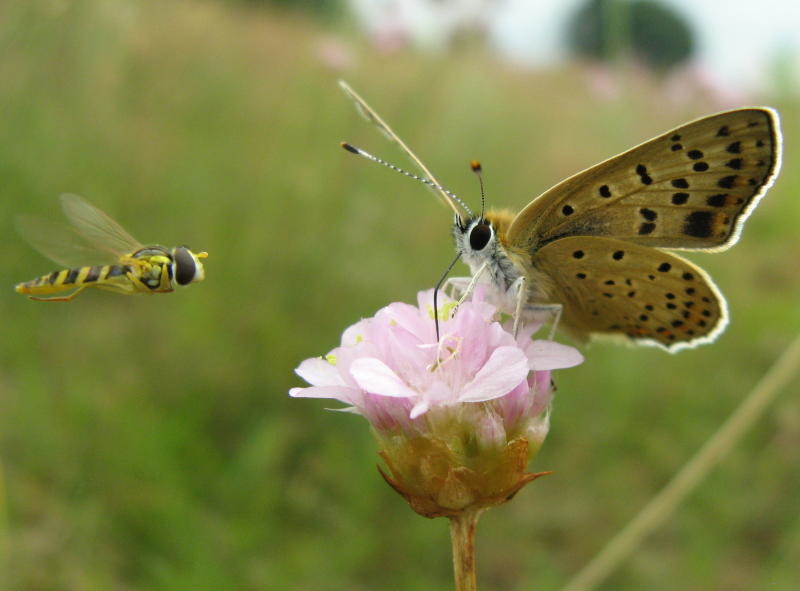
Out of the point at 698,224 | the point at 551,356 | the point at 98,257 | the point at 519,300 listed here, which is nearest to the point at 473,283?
the point at 519,300

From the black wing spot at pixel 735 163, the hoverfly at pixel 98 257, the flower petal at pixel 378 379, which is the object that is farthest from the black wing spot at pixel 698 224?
the hoverfly at pixel 98 257

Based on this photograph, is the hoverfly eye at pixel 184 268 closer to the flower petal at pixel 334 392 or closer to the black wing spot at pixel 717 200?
the flower petal at pixel 334 392

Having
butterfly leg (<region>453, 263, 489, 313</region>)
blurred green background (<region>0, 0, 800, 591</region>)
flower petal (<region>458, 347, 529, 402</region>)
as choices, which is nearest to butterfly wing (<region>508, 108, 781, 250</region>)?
butterfly leg (<region>453, 263, 489, 313</region>)

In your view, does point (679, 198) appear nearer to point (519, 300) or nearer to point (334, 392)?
point (519, 300)

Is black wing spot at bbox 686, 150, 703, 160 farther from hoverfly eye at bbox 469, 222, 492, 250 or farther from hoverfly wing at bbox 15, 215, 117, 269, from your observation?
hoverfly wing at bbox 15, 215, 117, 269

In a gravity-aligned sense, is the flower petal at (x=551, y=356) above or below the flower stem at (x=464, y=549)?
above

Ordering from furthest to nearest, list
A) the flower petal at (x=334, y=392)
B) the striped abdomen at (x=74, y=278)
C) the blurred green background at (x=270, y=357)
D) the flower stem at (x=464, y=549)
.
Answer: the blurred green background at (x=270, y=357) < the striped abdomen at (x=74, y=278) < the flower petal at (x=334, y=392) < the flower stem at (x=464, y=549)
